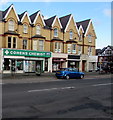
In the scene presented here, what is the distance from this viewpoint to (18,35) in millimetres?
29172

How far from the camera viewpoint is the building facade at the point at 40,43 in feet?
93.0

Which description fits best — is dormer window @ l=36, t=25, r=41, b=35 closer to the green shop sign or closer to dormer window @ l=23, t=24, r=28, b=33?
dormer window @ l=23, t=24, r=28, b=33

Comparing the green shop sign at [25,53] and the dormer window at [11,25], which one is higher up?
the dormer window at [11,25]

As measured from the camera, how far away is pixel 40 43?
31.6 m

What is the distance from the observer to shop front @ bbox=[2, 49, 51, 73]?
27958mm

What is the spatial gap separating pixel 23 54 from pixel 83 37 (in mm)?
16124

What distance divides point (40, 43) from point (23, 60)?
473cm

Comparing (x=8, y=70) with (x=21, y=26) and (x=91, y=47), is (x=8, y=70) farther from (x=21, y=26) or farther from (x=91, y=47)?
(x=91, y=47)

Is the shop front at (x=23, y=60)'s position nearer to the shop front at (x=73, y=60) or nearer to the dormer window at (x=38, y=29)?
the dormer window at (x=38, y=29)

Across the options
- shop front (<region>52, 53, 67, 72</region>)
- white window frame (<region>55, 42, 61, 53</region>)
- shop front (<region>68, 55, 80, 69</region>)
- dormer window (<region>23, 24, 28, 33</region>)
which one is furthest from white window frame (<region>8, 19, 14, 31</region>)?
shop front (<region>68, 55, 80, 69</region>)

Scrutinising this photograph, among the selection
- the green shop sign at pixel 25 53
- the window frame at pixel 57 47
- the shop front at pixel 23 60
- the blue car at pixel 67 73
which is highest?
the window frame at pixel 57 47

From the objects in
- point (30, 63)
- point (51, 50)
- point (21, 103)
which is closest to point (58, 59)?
point (51, 50)

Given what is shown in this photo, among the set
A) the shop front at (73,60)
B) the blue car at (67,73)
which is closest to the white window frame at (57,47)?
the shop front at (73,60)

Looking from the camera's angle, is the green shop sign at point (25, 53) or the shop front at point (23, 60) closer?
the green shop sign at point (25, 53)
